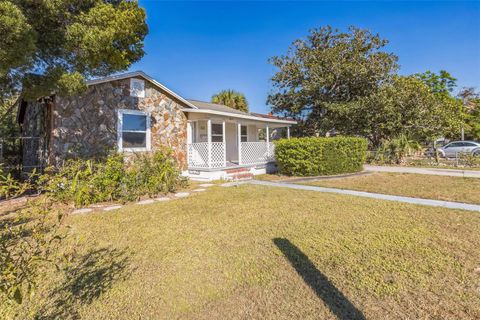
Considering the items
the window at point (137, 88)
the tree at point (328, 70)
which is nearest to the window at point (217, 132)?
the window at point (137, 88)

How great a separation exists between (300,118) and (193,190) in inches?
606

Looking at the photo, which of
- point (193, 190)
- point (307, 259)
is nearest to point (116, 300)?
point (307, 259)

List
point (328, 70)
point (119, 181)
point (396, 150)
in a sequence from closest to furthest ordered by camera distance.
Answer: point (119, 181)
point (396, 150)
point (328, 70)

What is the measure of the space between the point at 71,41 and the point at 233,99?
18920 millimetres

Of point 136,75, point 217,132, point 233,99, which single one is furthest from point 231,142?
point 233,99

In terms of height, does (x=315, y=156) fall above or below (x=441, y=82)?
below

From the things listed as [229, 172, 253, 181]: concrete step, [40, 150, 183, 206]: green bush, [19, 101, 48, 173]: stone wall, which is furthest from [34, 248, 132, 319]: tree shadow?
[229, 172, 253, 181]: concrete step

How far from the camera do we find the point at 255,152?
14.0 meters

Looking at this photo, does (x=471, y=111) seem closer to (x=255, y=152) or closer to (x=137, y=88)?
(x=255, y=152)

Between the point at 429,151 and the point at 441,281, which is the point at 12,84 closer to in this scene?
the point at 441,281

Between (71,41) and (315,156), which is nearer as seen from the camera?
(71,41)

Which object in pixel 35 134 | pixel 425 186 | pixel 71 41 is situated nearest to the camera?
pixel 71 41

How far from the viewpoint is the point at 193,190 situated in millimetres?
9117

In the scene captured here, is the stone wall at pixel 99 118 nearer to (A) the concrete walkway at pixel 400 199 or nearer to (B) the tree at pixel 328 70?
(A) the concrete walkway at pixel 400 199
